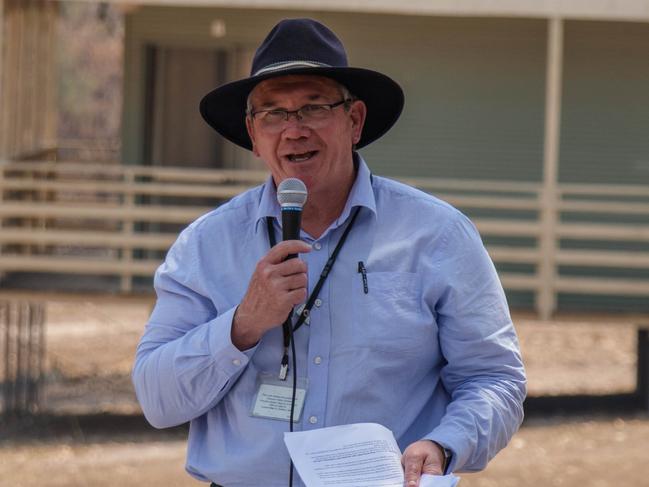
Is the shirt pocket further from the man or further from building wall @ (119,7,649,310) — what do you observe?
building wall @ (119,7,649,310)

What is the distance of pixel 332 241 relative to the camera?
10.9 ft

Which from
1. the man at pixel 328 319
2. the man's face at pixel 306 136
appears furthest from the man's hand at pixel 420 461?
the man's face at pixel 306 136

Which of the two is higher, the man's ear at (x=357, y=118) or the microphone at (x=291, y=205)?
the man's ear at (x=357, y=118)

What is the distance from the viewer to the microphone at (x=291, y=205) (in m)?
3.06

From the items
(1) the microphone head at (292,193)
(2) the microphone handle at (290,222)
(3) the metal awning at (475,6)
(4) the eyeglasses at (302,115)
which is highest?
(3) the metal awning at (475,6)

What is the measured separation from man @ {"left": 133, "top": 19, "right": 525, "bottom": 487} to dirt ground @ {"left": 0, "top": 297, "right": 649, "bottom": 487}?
700cm

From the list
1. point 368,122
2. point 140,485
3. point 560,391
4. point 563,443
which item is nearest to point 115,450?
point 140,485

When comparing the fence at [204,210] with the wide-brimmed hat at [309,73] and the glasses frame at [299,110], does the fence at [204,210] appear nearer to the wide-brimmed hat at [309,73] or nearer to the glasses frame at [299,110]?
the wide-brimmed hat at [309,73]

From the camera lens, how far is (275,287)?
9.60 feet

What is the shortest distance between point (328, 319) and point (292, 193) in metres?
0.34

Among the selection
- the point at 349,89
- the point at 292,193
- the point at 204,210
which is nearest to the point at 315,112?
the point at 349,89

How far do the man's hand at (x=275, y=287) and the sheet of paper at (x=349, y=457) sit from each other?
11.6 inches

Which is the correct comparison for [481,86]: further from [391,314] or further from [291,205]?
[291,205]

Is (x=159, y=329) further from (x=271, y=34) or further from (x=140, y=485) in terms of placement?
(x=140, y=485)
